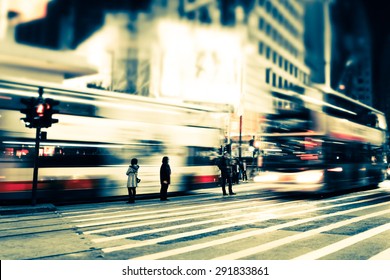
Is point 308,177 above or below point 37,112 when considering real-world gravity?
below

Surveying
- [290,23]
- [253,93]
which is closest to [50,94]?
[253,93]

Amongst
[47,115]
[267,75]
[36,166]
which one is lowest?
[36,166]

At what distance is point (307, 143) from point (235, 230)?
6.77 m

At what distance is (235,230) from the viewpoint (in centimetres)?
795

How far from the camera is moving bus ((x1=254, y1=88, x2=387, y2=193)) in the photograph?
13.9 meters

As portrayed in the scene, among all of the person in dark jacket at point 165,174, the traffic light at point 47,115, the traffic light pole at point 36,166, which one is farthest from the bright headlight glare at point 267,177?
the traffic light pole at point 36,166

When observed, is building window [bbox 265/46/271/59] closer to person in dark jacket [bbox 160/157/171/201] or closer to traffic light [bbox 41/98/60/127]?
person in dark jacket [bbox 160/157/171/201]

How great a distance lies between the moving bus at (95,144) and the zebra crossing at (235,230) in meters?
0.85

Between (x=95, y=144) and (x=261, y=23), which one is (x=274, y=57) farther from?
(x=95, y=144)

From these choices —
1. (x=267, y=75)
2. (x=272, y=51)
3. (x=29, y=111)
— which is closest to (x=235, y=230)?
(x=29, y=111)

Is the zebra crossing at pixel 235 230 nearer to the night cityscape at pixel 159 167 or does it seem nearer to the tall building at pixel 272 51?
the night cityscape at pixel 159 167

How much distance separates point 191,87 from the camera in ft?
97.4

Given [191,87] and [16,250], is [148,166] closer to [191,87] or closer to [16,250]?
[16,250]
